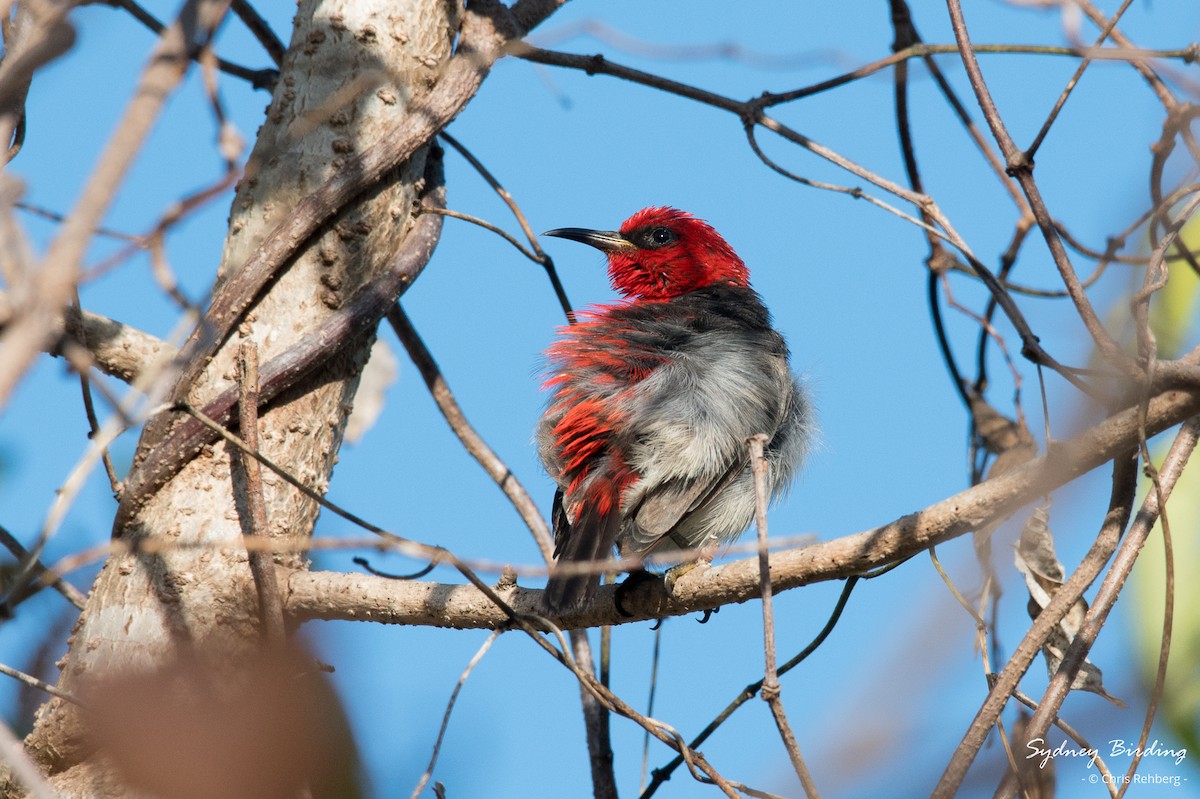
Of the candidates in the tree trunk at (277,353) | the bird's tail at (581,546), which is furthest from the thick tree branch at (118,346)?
the bird's tail at (581,546)

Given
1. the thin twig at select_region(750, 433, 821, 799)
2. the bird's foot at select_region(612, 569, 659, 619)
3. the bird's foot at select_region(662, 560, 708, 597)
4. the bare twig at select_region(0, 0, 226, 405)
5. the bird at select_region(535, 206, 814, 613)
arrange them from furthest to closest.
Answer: the bird at select_region(535, 206, 814, 613) → the bird's foot at select_region(612, 569, 659, 619) → the bird's foot at select_region(662, 560, 708, 597) → the thin twig at select_region(750, 433, 821, 799) → the bare twig at select_region(0, 0, 226, 405)

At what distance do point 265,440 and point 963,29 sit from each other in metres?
2.00

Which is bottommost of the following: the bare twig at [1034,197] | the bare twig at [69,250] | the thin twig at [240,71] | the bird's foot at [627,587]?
the bare twig at [69,250]

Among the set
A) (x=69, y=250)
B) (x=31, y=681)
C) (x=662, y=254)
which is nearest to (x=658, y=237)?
(x=662, y=254)

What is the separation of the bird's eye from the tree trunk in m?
1.87

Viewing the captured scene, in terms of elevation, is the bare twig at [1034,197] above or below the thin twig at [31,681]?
above

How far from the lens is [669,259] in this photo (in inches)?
202

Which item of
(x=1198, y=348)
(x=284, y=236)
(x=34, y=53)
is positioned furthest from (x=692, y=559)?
(x=34, y=53)

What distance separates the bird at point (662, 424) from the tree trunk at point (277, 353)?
810mm

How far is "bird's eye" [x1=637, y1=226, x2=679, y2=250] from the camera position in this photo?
518 centimetres

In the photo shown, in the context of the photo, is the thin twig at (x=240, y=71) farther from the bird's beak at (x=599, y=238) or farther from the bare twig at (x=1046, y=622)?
the bare twig at (x=1046, y=622)

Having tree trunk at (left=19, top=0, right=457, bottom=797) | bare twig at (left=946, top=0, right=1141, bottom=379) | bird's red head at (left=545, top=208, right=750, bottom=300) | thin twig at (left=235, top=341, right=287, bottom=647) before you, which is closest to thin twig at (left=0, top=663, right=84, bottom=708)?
tree trunk at (left=19, top=0, right=457, bottom=797)

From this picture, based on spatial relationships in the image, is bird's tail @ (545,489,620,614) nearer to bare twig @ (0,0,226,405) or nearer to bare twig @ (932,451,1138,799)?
bare twig @ (932,451,1138,799)

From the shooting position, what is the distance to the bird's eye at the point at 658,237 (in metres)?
5.18
